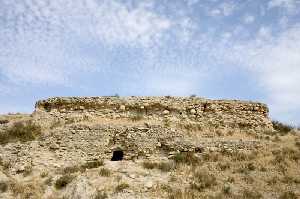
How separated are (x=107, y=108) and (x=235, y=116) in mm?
6139

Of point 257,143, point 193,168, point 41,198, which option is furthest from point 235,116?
point 41,198

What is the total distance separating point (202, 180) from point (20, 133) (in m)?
8.41

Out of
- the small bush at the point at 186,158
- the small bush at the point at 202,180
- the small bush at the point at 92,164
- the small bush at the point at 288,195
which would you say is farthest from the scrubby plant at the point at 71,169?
the small bush at the point at 288,195

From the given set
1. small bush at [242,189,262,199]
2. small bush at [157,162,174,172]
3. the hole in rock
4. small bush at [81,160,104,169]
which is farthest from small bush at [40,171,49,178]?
small bush at [242,189,262,199]

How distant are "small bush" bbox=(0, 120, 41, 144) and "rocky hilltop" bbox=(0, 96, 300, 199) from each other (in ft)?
0.14

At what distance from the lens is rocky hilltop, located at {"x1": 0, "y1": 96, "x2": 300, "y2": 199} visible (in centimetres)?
1427

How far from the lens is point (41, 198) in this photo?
1416cm

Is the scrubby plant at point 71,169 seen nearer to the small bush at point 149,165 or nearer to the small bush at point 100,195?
the small bush at point 149,165

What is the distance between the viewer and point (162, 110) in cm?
2036

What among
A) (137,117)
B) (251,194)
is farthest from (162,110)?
(251,194)

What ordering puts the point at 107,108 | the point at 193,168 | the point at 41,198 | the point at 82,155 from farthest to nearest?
the point at 107,108, the point at 82,155, the point at 193,168, the point at 41,198

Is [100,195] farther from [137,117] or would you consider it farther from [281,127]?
[281,127]

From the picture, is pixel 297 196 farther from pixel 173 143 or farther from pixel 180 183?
pixel 173 143

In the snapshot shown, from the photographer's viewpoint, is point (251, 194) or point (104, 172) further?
point (104, 172)
